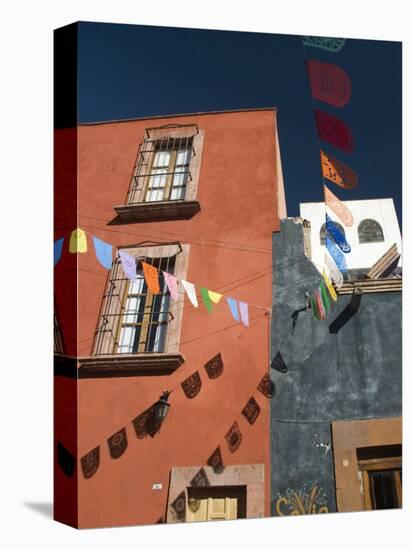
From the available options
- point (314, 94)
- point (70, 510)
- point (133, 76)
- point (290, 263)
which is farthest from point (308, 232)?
point (70, 510)

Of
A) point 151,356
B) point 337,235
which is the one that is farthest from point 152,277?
point 337,235

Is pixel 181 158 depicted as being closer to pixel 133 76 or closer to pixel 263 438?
pixel 133 76

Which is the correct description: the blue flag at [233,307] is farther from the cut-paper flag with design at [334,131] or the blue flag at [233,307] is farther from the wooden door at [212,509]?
the cut-paper flag with design at [334,131]

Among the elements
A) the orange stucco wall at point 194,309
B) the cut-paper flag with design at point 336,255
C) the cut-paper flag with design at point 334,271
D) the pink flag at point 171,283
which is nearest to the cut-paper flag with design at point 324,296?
the cut-paper flag with design at point 334,271

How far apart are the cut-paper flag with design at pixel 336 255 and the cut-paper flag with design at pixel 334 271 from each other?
1.5 inches

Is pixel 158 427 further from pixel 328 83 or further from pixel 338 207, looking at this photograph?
pixel 328 83

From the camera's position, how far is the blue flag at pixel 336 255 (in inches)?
652

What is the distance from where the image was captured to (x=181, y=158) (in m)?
16.1

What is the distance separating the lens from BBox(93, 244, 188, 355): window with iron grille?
15531mm

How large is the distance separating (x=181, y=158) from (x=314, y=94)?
163 centimetres

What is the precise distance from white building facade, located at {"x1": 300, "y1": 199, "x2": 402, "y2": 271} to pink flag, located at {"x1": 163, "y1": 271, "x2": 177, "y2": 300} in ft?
5.53

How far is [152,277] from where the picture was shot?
1568 cm

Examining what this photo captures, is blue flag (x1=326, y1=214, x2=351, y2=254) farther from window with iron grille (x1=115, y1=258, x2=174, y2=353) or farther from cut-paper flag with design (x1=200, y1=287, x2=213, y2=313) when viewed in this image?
window with iron grille (x1=115, y1=258, x2=174, y2=353)

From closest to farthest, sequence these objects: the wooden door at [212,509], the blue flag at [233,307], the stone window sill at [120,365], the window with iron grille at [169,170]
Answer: the stone window sill at [120,365], the wooden door at [212,509], the blue flag at [233,307], the window with iron grille at [169,170]
